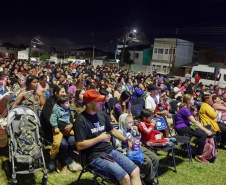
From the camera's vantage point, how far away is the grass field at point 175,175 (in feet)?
12.7

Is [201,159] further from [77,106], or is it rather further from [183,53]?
[183,53]

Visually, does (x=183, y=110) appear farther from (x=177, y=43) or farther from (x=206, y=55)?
(x=206, y=55)

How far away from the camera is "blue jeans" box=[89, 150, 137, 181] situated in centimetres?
299

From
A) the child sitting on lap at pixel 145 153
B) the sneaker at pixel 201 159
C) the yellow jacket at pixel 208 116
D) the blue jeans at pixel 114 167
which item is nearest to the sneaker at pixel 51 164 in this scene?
the child sitting on lap at pixel 145 153

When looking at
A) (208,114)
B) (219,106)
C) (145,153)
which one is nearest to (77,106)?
(145,153)

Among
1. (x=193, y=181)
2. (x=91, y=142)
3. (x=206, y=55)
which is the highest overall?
(x=206, y=55)

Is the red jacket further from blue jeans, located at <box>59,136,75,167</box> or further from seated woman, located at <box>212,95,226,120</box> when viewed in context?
seated woman, located at <box>212,95,226,120</box>

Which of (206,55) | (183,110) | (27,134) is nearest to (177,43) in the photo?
(206,55)

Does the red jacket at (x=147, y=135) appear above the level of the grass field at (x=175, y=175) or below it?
above

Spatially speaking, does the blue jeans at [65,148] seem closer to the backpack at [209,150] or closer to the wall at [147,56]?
the backpack at [209,150]

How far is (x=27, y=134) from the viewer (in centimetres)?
367

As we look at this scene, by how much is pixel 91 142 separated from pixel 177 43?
136ft

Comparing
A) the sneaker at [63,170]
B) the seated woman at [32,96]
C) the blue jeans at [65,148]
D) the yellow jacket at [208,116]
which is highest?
the seated woman at [32,96]

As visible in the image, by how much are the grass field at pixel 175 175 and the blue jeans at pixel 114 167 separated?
1114 mm
